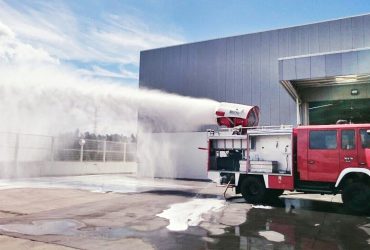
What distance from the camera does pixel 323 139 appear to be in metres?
10.3

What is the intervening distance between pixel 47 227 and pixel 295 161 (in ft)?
24.3

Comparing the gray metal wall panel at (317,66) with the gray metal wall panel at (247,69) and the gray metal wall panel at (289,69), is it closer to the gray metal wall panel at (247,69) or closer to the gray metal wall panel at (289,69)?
the gray metal wall panel at (289,69)

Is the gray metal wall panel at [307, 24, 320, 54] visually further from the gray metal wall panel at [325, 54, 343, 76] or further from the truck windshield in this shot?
the truck windshield

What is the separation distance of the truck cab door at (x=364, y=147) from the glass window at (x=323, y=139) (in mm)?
664

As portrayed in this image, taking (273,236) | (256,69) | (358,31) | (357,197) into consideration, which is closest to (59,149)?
(256,69)

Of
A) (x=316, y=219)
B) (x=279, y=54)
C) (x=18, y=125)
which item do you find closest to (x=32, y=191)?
(x=18, y=125)

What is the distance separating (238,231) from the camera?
730cm

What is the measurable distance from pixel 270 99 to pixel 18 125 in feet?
48.2

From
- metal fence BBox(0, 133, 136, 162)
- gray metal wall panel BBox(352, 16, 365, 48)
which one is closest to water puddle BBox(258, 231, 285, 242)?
gray metal wall panel BBox(352, 16, 365, 48)

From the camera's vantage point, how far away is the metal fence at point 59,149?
798 inches

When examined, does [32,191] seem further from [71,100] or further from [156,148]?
[156,148]

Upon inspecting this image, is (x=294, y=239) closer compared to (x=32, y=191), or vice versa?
(x=294, y=239)

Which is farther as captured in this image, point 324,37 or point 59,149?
point 59,149

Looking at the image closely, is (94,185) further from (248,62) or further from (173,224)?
(248,62)
